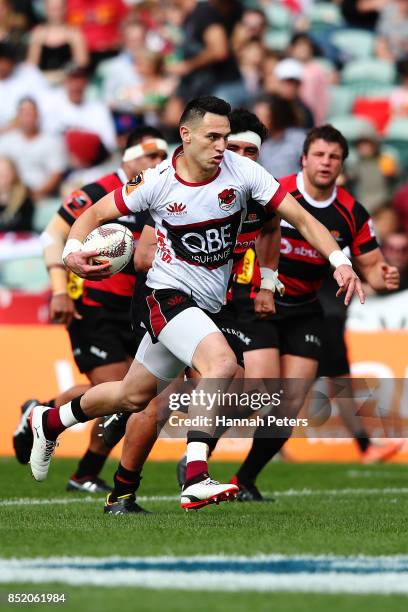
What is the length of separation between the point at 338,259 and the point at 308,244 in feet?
7.20

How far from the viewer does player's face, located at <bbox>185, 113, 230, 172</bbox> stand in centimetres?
688

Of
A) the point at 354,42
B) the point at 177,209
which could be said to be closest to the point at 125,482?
the point at 177,209

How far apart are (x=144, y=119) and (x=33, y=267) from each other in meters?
2.64

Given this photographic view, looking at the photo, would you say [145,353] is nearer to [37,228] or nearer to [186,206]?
[186,206]

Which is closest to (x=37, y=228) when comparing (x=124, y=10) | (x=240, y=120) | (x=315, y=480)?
(x=124, y=10)

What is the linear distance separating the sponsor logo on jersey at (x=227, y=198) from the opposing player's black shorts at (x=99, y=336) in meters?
2.52

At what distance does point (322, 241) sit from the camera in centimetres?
688

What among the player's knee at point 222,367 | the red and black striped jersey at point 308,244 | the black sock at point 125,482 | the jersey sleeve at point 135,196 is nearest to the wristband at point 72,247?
the jersey sleeve at point 135,196

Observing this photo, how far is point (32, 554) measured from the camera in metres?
5.59

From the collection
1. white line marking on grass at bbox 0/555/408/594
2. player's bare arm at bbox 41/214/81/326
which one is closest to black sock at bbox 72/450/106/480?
player's bare arm at bbox 41/214/81/326

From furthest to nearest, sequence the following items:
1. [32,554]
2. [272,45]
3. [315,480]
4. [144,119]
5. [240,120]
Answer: [272,45] → [144,119] → [315,480] → [240,120] → [32,554]

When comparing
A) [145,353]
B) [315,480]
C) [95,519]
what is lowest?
[315,480]

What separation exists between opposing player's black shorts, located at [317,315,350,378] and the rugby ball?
4.02 metres

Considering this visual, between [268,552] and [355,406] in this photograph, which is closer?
[268,552]
